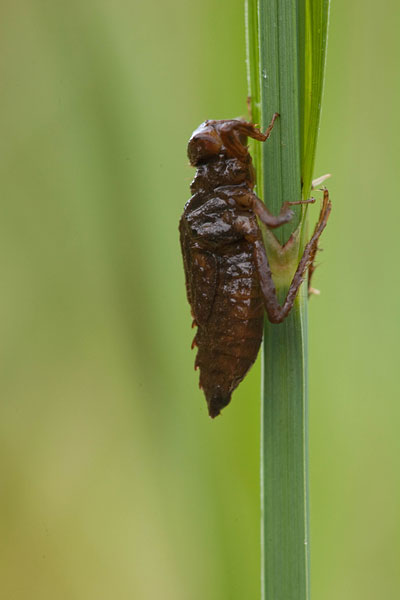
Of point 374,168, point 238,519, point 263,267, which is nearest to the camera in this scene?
point 263,267

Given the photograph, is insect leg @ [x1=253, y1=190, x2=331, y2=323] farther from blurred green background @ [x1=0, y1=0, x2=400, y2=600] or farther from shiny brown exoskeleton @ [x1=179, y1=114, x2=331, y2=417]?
blurred green background @ [x1=0, y1=0, x2=400, y2=600]

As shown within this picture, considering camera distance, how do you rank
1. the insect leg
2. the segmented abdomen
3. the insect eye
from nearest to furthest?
the insect leg, the segmented abdomen, the insect eye

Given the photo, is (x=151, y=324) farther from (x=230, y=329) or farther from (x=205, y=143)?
(x=205, y=143)

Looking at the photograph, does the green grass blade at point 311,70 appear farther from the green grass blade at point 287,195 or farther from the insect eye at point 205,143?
the insect eye at point 205,143

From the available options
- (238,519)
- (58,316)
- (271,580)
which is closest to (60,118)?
(58,316)

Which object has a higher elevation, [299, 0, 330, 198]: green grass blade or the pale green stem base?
[299, 0, 330, 198]: green grass blade

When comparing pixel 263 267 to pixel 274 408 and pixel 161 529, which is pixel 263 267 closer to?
pixel 274 408

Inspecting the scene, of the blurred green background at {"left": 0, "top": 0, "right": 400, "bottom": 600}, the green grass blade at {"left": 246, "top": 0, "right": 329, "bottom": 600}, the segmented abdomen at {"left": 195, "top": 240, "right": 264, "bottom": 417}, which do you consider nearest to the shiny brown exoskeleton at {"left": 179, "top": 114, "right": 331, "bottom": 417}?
the segmented abdomen at {"left": 195, "top": 240, "right": 264, "bottom": 417}
